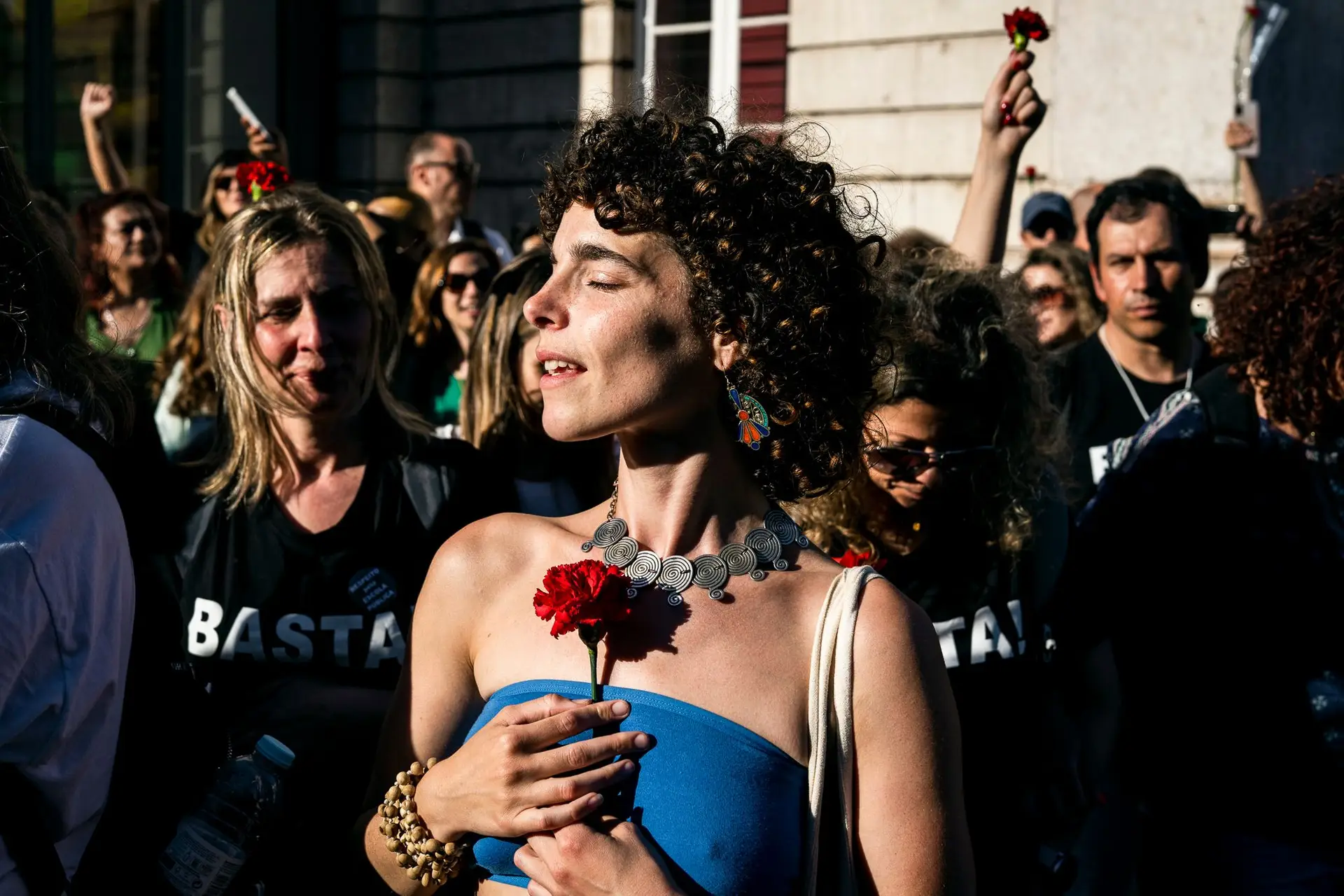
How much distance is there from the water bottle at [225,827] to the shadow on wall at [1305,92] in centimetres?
913

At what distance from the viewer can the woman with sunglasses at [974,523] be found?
3016mm

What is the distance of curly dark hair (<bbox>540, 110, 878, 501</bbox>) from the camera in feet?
7.00

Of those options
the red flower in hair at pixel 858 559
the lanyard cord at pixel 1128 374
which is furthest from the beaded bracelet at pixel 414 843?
the lanyard cord at pixel 1128 374

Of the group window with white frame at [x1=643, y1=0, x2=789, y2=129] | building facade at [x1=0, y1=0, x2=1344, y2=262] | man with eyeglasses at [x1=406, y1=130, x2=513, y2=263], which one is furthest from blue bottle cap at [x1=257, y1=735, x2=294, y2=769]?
window with white frame at [x1=643, y1=0, x2=789, y2=129]

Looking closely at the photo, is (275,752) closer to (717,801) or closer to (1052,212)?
(717,801)

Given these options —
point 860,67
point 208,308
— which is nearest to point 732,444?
point 208,308

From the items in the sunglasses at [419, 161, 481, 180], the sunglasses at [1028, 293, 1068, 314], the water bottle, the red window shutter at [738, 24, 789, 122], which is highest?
the red window shutter at [738, 24, 789, 122]

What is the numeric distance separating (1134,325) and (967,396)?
6.22 ft

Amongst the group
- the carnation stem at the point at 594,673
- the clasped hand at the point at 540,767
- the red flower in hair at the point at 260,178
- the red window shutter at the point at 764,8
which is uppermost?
the red window shutter at the point at 764,8

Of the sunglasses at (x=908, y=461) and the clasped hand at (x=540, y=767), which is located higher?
the sunglasses at (x=908, y=461)

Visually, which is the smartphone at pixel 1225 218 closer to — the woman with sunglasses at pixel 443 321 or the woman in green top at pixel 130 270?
the woman with sunglasses at pixel 443 321

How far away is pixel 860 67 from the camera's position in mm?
10789

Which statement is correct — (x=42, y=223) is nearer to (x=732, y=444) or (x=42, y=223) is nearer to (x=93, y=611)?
(x=93, y=611)

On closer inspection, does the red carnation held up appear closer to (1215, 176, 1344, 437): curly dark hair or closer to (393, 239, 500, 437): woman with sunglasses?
(1215, 176, 1344, 437): curly dark hair
